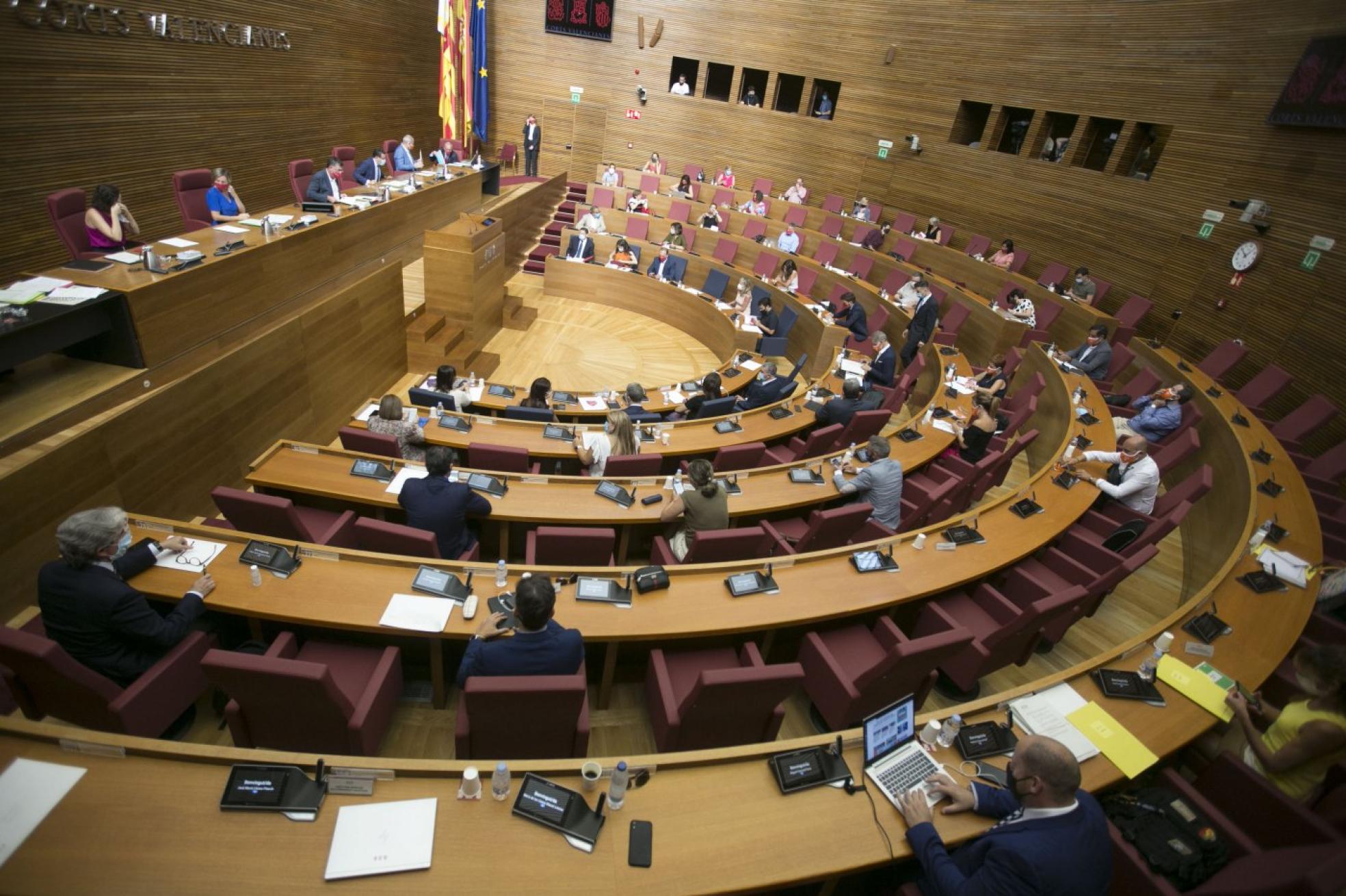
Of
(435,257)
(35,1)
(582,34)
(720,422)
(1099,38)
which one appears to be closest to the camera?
(35,1)

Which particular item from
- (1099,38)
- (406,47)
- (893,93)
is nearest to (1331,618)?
(1099,38)

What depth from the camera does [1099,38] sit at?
1017 cm

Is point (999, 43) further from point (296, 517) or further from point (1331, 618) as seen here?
point (296, 517)

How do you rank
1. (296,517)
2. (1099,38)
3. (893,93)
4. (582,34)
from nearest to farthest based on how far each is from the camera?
(296,517)
(1099,38)
(893,93)
(582,34)

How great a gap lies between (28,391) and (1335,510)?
419 inches

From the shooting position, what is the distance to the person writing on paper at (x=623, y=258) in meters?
11.6

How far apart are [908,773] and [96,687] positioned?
3.38 metres

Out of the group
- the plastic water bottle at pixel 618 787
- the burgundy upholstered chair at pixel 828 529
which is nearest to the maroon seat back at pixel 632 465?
the burgundy upholstered chair at pixel 828 529

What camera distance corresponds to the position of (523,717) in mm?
2627

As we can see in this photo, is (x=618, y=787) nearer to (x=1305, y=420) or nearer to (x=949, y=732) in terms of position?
(x=949, y=732)

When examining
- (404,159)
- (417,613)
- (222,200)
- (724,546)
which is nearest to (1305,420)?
(724,546)

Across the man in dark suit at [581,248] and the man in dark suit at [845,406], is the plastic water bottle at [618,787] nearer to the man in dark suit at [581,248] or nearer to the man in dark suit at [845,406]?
the man in dark suit at [845,406]

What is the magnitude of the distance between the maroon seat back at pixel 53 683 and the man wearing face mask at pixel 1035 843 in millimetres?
3323

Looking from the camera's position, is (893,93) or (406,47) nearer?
(406,47)
